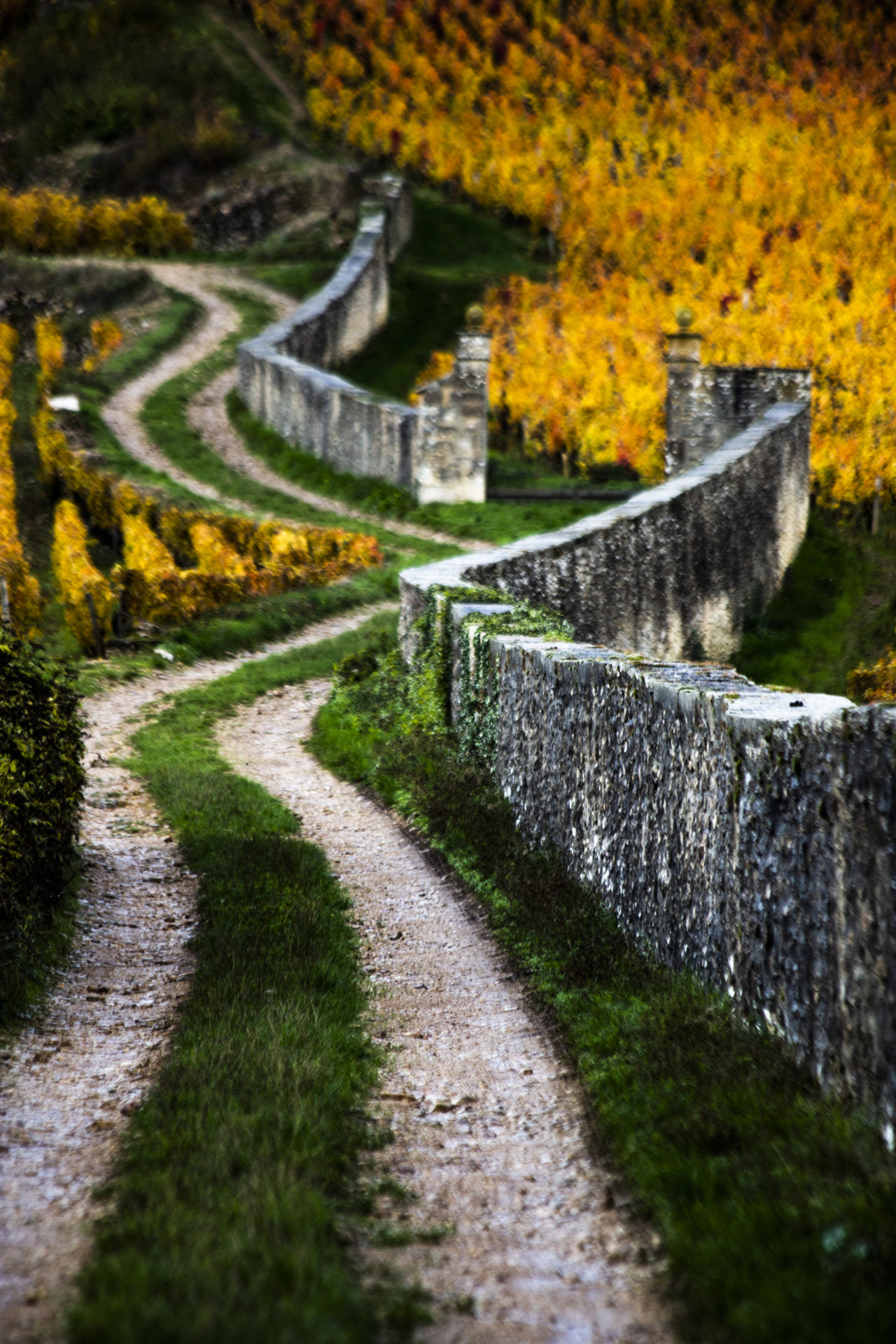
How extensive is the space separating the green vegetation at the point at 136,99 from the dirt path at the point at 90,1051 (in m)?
45.3

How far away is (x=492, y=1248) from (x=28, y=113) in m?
61.1

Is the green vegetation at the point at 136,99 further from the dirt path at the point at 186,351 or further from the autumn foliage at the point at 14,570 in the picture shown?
the autumn foliage at the point at 14,570

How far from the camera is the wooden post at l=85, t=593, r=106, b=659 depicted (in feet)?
47.8

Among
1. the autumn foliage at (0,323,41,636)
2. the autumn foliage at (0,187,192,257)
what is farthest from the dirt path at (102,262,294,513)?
the autumn foliage at (0,323,41,636)

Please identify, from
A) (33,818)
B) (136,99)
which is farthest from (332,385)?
(136,99)

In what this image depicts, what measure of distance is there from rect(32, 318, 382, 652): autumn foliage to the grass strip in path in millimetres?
8068

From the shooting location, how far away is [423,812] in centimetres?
952

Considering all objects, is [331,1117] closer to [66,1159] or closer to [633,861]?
[66,1159]

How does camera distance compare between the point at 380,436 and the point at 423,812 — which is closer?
the point at 423,812

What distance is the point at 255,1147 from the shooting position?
4.14 metres

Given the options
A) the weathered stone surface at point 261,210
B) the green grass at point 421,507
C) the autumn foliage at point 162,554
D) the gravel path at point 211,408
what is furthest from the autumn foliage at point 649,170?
the autumn foliage at point 162,554

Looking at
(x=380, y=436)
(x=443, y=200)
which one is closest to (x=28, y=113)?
(x=443, y=200)

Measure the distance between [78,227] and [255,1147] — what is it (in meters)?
42.1

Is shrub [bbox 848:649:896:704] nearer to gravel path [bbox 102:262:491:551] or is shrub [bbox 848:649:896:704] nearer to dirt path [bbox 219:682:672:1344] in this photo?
gravel path [bbox 102:262:491:551]
